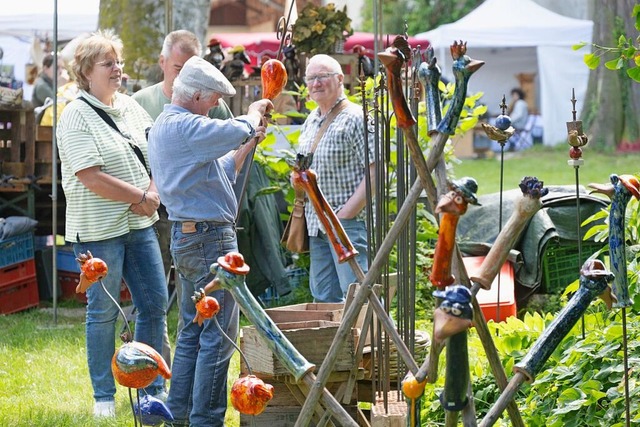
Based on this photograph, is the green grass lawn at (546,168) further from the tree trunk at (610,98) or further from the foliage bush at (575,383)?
the foliage bush at (575,383)

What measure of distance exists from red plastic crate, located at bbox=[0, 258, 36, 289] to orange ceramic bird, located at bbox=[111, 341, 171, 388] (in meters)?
5.21

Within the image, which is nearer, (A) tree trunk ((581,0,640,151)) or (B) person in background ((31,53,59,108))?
(B) person in background ((31,53,59,108))

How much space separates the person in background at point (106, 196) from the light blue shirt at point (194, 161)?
0.55 m

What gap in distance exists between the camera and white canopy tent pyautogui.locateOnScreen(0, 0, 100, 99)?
16.5 metres

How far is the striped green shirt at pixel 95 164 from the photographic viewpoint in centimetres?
471

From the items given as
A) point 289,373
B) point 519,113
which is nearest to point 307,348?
point 289,373

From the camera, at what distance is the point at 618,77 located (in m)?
20.9

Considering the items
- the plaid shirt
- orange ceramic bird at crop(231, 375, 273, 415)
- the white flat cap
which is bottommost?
orange ceramic bird at crop(231, 375, 273, 415)

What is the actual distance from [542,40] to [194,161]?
62.6 feet

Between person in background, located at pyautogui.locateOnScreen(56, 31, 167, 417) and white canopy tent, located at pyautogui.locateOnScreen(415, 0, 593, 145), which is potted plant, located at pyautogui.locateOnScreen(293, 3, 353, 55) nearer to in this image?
person in background, located at pyautogui.locateOnScreen(56, 31, 167, 417)

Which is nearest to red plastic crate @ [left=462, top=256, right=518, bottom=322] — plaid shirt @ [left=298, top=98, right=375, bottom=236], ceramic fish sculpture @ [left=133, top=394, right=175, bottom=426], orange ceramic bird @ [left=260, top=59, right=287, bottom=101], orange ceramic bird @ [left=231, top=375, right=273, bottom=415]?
plaid shirt @ [left=298, top=98, right=375, bottom=236]

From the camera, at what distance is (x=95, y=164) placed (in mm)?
4688

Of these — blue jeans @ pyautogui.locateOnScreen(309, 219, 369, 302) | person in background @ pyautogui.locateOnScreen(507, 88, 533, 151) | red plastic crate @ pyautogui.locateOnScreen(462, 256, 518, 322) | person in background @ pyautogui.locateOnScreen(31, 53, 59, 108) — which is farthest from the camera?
person in background @ pyautogui.locateOnScreen(507, 88, 533, 151)

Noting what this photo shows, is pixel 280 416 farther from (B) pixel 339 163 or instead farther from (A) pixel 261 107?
(B) pixel 339 163
